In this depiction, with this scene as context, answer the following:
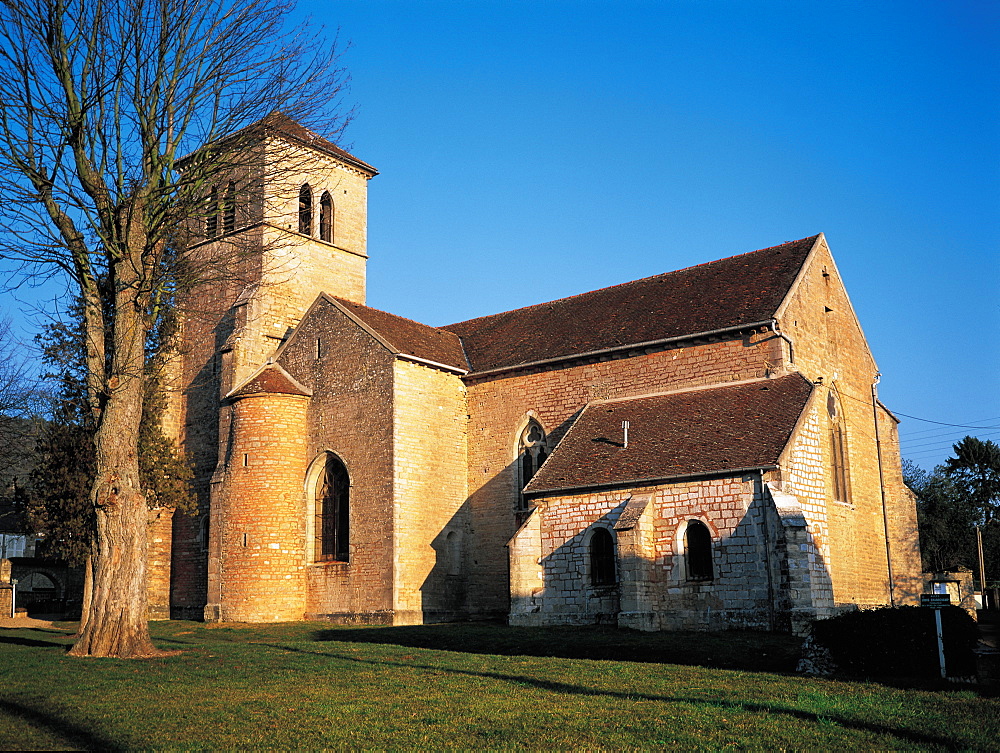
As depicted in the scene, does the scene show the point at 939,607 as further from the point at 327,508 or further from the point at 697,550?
the point at 327,508

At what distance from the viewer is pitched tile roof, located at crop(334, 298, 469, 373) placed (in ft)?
98.6

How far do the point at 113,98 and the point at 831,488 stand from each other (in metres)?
21.0

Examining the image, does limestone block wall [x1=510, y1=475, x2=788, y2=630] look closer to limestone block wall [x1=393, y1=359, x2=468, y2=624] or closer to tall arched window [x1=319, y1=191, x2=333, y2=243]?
limestone block wall [x1=393, y1=359, x2=468, y2=624]

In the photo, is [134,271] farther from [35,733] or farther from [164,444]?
[164,444]

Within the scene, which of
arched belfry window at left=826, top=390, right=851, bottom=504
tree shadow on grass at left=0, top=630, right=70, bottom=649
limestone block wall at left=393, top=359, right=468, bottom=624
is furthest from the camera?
limestone block wall at left=393, top=359, right=468, bottom=624

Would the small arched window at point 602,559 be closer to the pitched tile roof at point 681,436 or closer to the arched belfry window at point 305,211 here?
the pitched tile roof at point 681,436

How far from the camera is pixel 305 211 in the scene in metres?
36.6

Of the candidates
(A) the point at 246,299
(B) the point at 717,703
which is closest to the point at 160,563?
(A) the point at 246,299

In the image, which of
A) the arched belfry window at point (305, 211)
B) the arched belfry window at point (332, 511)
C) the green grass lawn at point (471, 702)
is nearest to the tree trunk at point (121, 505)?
Result: the green grass lawn at point (471, 702)

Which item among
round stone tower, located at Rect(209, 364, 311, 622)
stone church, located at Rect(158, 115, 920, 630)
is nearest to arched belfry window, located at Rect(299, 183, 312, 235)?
stone church, located at Rect(158, 115, 920, 630)

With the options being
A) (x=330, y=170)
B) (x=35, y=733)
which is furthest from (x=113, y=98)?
(x=330, y=170)

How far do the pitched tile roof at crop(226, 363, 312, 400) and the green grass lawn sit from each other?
12930mm

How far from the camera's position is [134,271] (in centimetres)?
1780

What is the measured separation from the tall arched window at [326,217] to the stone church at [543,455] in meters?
1.96
